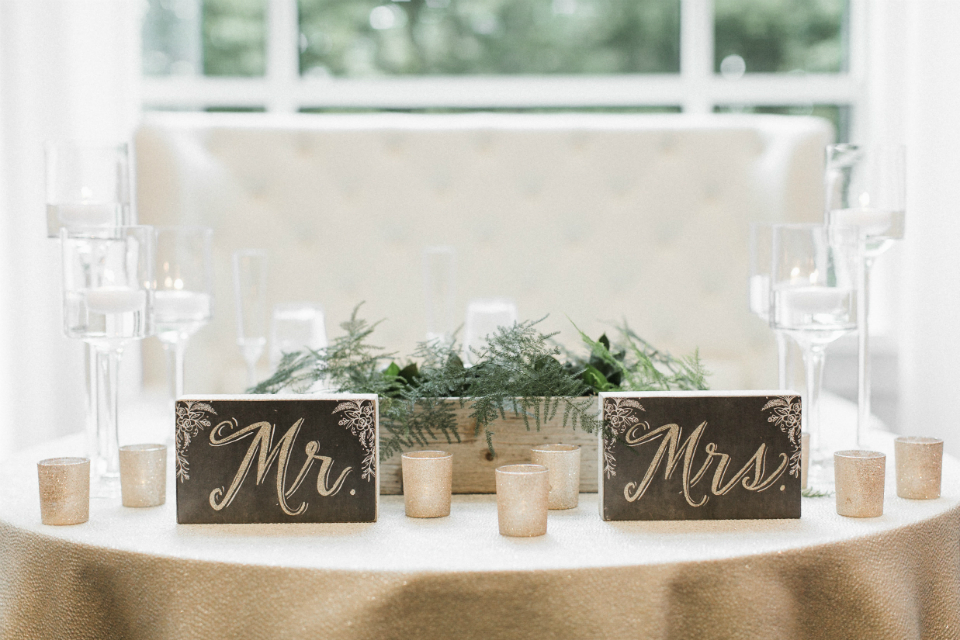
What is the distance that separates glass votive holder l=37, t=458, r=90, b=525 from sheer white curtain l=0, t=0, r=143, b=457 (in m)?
1.79

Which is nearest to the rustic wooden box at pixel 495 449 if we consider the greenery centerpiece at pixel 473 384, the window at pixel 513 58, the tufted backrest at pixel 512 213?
the greenery centerpiece at pixel 473 384

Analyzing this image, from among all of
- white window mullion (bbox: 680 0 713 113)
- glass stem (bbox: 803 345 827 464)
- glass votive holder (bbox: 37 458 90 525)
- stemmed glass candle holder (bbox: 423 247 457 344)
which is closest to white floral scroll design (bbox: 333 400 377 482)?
glass votive holder (bbox: 37 458 90 525)

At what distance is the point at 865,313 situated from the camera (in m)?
0.98

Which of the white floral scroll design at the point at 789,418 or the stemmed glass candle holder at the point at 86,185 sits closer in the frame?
the white floral scroll design at the point at 789,418

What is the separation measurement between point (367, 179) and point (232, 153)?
14.2 inches

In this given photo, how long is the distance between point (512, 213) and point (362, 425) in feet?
4.95

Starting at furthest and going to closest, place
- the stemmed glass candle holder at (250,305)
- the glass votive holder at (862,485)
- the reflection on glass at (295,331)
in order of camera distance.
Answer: the stemmed glass candle holder at (250,305)
the reflection on glass at (295,331)
the glass votive holder at (862,485)

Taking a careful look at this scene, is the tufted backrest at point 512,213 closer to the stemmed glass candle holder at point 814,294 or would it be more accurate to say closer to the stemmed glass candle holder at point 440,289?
the stemmed glass candle holder at point 440,289

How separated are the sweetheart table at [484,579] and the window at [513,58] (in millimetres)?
2113

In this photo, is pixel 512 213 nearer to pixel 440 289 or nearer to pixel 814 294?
pixel 440 289

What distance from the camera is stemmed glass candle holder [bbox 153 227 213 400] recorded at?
1100 millimetres

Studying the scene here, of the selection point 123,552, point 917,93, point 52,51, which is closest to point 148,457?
point 123,552

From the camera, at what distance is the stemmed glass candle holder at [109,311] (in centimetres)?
89

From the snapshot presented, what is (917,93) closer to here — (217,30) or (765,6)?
(765,6)
